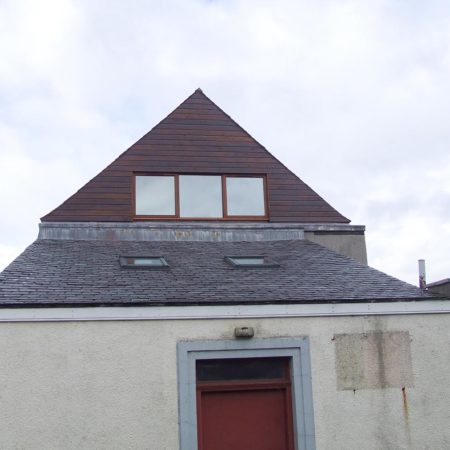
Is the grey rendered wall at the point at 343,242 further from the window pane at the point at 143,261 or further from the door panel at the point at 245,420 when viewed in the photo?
the door panel at the point at 245,420

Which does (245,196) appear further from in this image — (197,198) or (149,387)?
(149,387)

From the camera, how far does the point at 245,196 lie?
16.2 meters

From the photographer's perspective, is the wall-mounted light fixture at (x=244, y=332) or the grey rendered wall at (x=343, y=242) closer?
the wall-mounted light fixture at (x=244, y=332)

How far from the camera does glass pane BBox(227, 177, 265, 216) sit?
15.9 meters

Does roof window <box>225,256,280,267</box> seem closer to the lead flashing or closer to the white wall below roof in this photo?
the lead flashing

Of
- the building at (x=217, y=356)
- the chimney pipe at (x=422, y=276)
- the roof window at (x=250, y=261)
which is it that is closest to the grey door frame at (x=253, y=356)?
the building at (x=217, y=356)

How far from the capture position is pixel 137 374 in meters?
9.95

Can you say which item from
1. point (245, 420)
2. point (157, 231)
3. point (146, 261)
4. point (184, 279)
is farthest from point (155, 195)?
point (245, 420)

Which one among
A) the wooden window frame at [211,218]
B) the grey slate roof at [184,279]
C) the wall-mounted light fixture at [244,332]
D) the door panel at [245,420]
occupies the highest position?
the wooden window frame at [211,218]

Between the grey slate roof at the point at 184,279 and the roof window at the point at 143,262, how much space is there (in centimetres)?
15

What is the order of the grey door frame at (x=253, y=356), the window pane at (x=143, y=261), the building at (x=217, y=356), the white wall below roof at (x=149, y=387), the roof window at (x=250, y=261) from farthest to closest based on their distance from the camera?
1. the roof window at (x=250, y=261)
2. the window pane at (x=143, y=261)
3. the grey door frame at (x=253, y=356)
4. the building at (x=217, y=356)
5. the white wall below roof at (x=149, y=387)

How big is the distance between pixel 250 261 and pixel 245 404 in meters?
3.20

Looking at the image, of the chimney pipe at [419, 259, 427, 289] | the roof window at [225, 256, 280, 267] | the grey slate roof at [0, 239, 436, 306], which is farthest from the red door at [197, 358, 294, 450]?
the chimney pipe at [419, 259, 427, 289]

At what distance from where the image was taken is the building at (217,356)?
383 inches
